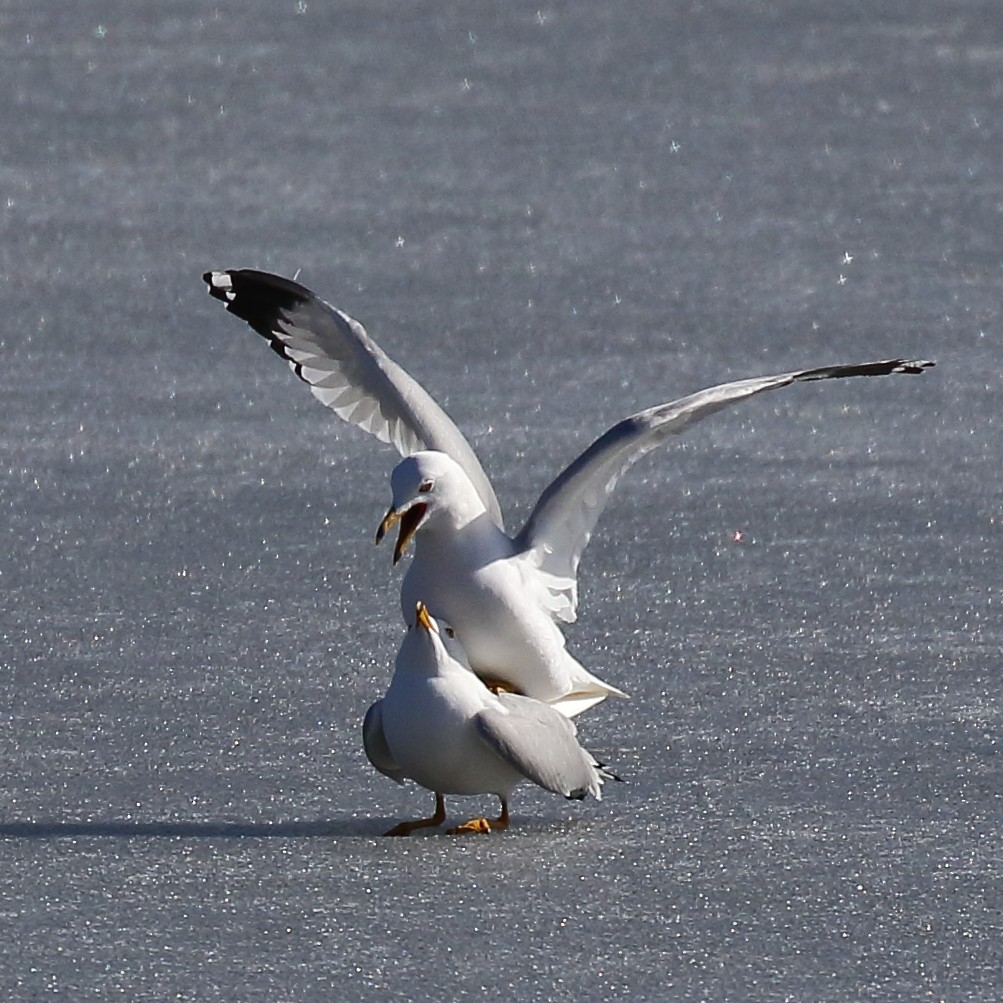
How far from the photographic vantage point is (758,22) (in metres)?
9.31

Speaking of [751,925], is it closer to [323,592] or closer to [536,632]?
[536,632]

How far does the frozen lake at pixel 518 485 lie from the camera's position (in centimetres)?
327

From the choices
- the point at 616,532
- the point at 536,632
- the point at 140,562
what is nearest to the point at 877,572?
the point at 616,532

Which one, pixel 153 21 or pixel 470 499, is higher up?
pixel 153 21

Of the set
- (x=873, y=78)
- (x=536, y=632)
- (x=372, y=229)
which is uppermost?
(x=873, y=78)

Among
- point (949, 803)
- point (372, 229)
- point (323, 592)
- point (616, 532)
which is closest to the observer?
point (949, 803)

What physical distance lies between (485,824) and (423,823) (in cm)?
9

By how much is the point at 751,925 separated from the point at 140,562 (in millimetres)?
2146

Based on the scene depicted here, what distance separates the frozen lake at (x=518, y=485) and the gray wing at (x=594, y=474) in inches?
10.0

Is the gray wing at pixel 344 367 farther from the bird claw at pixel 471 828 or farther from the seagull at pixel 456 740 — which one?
the bird claw at pixel 471 828

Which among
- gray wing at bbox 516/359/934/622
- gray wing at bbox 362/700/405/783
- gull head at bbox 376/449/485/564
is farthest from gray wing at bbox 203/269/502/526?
gray wing at bbox 362/700/405/783

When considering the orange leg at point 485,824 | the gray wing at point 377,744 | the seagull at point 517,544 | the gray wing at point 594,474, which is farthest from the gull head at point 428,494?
the orange leg at point 485,824

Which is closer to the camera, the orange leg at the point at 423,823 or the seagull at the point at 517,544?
the orange leg at the point at 423,823

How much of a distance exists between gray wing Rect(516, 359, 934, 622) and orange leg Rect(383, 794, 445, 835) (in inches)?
24.5
